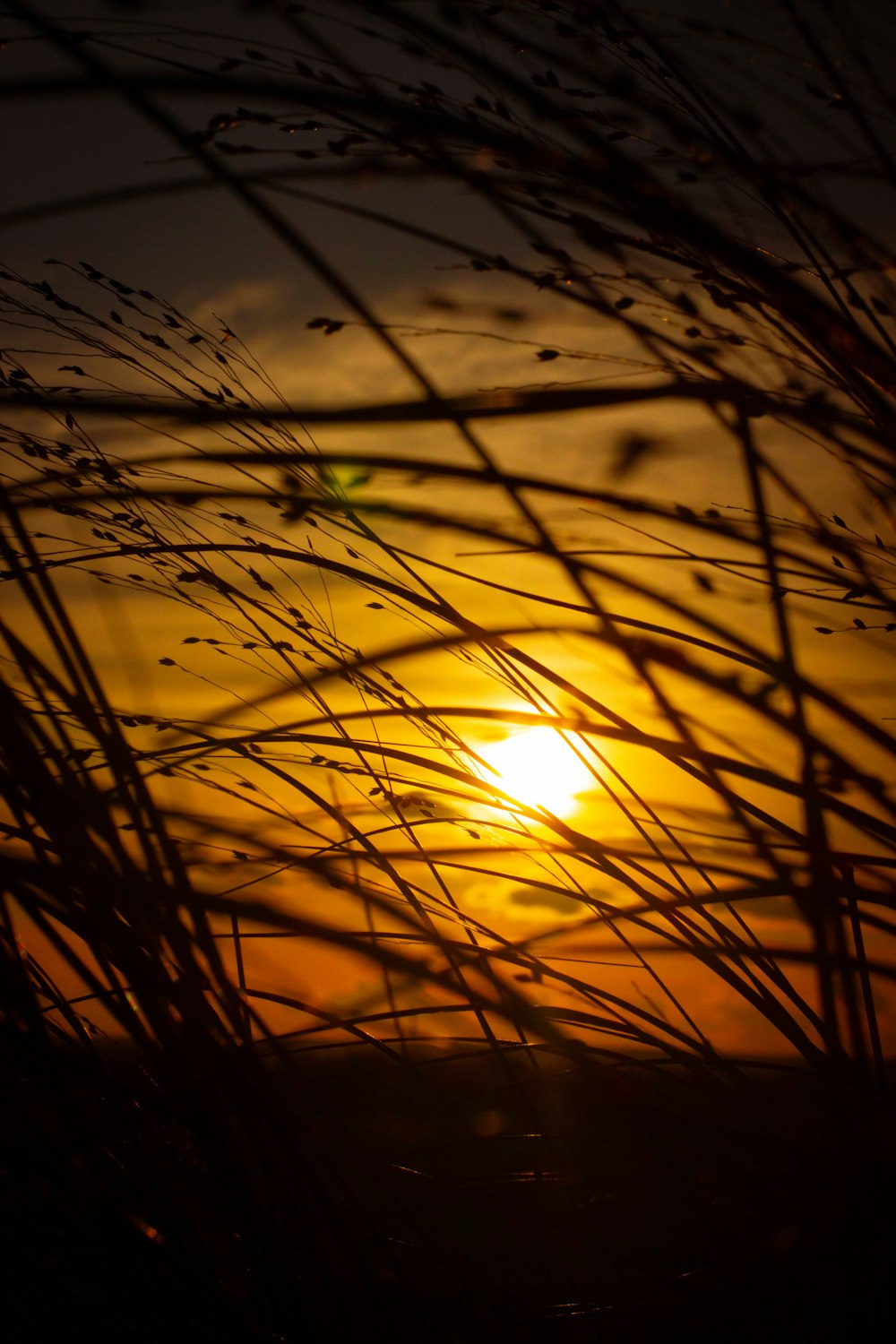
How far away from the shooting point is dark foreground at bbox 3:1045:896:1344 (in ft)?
2.48

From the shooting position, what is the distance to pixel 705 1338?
91 centimetres

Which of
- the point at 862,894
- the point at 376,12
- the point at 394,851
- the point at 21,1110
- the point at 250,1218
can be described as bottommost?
the point at 250,1218

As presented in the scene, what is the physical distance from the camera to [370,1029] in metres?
1.10

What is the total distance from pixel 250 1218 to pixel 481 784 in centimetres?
44

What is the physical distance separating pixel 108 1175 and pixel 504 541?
2.25 feet

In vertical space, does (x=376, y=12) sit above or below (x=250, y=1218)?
above

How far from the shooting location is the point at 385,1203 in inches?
37.6

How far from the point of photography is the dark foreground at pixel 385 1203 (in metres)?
0.76

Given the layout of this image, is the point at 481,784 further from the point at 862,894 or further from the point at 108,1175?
the point at 108,1175

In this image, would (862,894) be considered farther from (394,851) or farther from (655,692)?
(394,851)

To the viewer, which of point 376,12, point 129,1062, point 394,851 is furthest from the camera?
point 394,851

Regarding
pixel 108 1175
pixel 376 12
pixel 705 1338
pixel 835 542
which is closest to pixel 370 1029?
pixel 108 1175

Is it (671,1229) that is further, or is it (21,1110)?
(671,1229)

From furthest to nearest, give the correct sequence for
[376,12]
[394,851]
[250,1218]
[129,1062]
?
[394,851] → [129,1062] → [250,1218] → [376,12]
